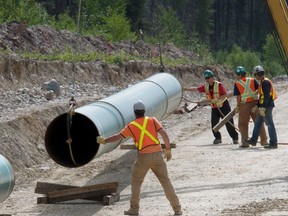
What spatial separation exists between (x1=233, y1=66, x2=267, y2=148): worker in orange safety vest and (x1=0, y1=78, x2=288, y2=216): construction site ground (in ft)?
1.21

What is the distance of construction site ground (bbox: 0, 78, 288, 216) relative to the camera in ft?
47.3

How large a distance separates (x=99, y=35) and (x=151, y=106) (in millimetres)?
21248

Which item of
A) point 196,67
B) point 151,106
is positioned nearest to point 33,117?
point 151,106

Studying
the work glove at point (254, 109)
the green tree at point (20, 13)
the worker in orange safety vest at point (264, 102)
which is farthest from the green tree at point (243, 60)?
the worker in orange safety vest at point (264, 102)

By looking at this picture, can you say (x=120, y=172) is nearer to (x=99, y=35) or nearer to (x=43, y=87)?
(x=43, y=87)

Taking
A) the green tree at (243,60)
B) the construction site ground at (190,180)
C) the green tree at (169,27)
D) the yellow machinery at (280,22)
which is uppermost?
the yellow machinery at (280,22)

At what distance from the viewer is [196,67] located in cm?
4309

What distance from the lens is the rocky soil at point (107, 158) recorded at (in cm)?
1473

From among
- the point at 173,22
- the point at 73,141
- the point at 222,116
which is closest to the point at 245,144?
the point at 222,116

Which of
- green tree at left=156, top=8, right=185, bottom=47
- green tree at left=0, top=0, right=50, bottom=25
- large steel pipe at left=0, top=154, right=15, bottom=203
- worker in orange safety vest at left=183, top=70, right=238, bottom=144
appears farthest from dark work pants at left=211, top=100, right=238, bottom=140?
green tree at left=156, top=8, right=185, bottom=47

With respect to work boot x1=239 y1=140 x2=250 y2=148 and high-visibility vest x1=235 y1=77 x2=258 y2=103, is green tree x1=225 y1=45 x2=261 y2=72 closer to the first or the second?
work boot x1=239 y1=140 x2=250 y2=148

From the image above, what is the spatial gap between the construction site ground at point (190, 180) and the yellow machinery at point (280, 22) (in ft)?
7.49

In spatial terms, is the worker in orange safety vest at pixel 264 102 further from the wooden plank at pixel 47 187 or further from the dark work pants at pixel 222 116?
the wooden plank at pixel 47 187

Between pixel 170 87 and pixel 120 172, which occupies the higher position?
pixel 170 87
